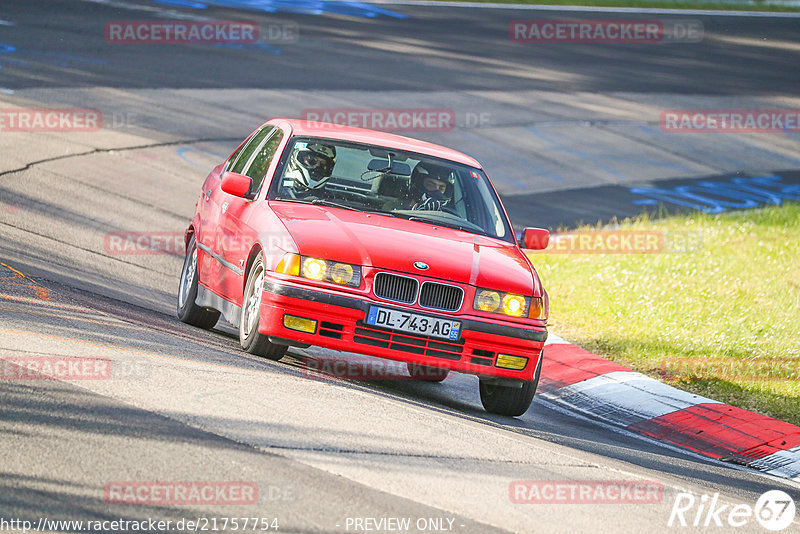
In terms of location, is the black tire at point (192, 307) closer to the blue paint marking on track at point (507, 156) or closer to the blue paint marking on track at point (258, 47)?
the blue paint marking on track at point (507, 156)

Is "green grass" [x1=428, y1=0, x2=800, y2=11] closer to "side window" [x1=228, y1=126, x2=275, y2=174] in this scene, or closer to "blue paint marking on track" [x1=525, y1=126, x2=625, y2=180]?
"blue paint marking on track" [x1=525, y1=126, x2=625, y2=180]

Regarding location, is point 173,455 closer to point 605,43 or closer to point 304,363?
point 304,363

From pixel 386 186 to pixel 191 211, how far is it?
6890mm

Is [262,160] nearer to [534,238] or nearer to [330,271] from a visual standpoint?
[330,271]

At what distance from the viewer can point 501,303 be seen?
7648 millimetres

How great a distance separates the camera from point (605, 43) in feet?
115

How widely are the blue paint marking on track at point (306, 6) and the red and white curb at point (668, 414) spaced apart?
22963 millimetres

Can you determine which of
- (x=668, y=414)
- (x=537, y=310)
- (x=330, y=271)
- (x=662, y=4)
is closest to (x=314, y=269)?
(x=330, y=271)

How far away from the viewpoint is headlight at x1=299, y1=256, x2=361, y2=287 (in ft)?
24.4

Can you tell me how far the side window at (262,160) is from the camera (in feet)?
28.9

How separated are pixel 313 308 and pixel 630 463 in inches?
85.2

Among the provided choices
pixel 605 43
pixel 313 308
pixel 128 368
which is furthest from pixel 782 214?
pixel 605 43

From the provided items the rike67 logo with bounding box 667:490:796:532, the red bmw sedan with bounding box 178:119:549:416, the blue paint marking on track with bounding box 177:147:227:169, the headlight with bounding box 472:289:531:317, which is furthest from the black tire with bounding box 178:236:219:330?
the blue paint marking on track with bounding box 177:147:227:169

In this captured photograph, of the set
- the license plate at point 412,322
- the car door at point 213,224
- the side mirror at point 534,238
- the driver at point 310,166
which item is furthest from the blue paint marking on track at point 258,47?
the license plate at point 412,322
